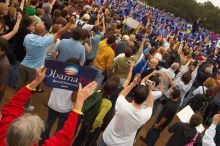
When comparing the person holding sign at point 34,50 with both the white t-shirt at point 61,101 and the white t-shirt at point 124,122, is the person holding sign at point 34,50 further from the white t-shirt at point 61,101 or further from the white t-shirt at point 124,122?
the white t-shirt at point 124,122

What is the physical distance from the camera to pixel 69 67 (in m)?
4.27

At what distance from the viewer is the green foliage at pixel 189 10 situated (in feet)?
218

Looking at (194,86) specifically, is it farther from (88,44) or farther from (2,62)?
(2,62)

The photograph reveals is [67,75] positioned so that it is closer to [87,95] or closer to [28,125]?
[87,95]

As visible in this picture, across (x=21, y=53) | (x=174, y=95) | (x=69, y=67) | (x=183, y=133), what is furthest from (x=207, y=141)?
(x=21, y=53)

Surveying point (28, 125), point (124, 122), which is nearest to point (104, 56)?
point (124, 122)

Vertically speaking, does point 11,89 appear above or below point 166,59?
below

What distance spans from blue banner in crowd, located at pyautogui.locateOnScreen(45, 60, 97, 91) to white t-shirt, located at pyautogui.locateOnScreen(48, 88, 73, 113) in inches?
39.3

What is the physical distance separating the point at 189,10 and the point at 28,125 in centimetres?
7002

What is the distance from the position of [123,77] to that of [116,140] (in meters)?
3.16

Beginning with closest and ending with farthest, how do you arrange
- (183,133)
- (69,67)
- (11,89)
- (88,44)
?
(69,67) < (183,133) < (11,89) < (88,44)

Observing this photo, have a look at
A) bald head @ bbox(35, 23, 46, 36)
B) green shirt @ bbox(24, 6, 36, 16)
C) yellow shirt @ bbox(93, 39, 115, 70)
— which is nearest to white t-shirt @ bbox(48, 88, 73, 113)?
bald head @ bbox(35, 23, 46, 36)

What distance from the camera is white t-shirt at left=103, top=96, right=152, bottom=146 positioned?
470cm


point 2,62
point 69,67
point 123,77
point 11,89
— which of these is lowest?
point 11,89
